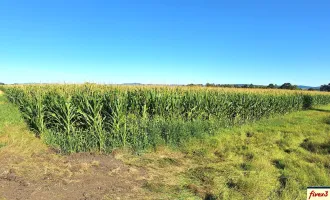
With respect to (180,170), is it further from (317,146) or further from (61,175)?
(317,146)

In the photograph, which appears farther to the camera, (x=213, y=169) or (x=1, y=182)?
(x=213, y=169)

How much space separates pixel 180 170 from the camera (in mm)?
6609

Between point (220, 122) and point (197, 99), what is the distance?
1.71 meters

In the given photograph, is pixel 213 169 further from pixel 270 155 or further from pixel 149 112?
pixel 149 112

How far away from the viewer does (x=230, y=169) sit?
660cm

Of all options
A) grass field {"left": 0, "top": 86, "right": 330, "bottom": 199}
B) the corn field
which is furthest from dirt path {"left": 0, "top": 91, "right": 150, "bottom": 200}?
the corn field

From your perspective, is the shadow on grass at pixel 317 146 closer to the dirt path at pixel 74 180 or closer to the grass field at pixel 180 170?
the grass field at pixel 180 170

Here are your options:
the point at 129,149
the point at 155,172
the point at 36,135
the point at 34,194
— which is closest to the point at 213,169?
the point at 155,172

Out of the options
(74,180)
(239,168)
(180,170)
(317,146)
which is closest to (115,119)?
(180,170)

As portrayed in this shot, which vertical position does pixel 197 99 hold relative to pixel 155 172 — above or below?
above

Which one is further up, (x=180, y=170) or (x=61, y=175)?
(x=61, y=175)

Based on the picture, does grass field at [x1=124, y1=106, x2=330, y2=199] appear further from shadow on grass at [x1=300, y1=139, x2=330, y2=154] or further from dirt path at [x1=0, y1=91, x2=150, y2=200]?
dirt path at [x1=0, y1=91, x2=150, y2=200]

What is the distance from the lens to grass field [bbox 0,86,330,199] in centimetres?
505

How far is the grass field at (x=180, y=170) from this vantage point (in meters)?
5.05
